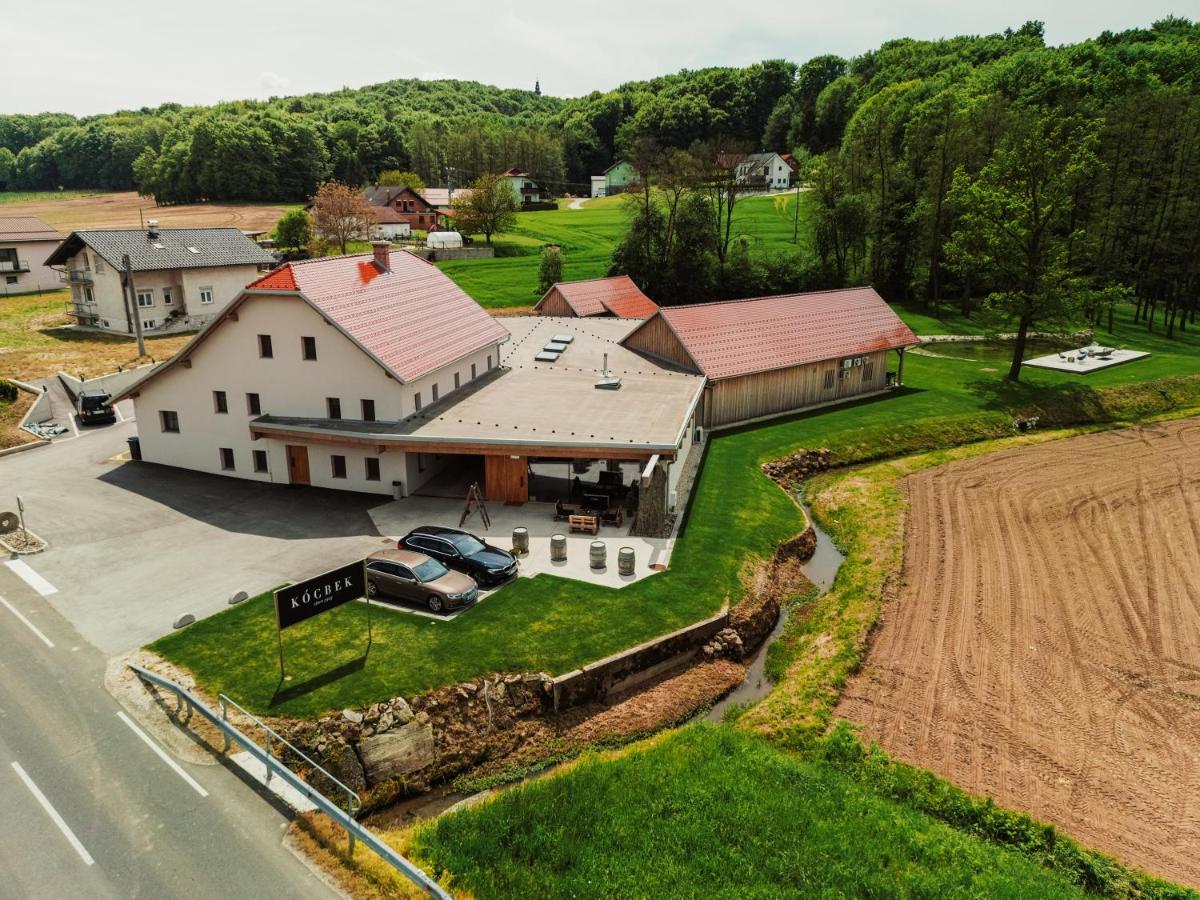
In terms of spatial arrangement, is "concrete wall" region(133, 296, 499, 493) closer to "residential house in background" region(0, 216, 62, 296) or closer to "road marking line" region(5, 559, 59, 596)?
"road marking line" region(5, 559, 59, 596)

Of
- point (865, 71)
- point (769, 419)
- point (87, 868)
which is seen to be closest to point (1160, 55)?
point (865, 71)

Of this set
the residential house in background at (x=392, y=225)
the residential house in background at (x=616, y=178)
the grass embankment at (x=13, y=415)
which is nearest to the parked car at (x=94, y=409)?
the grass embankment at (x=13, y=415)

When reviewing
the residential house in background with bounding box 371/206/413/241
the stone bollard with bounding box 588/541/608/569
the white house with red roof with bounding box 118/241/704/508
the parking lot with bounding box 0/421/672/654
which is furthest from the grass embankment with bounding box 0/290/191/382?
the residential house in background with bounding box 371/206/413/241

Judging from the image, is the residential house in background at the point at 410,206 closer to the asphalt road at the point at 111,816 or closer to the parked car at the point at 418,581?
the parked car at the point at 418,581

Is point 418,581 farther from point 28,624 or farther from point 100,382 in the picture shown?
point 100,382

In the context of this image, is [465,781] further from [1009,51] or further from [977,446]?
[1009,51]
